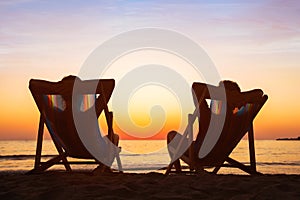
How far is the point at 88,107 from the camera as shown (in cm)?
525

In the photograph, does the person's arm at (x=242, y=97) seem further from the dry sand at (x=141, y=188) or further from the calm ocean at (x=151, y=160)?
the calm ocean at (x=151, y=160)

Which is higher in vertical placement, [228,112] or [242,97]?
[242,97]

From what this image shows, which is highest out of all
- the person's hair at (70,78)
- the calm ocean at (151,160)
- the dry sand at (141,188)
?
the person's hair at (70,78)

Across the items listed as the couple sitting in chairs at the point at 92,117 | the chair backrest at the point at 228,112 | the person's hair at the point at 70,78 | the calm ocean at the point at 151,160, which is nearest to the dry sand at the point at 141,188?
the couple sitting in chairs at the point at 92,117

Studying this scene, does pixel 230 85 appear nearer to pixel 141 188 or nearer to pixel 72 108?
pixel 72 108

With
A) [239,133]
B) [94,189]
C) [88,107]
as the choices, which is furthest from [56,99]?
[239,133]

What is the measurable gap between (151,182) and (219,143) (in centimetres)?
153

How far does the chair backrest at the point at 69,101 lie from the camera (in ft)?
16.9

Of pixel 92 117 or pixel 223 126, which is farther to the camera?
pixel 223 126

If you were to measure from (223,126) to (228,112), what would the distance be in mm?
177

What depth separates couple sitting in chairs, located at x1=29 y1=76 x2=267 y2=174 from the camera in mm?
5160

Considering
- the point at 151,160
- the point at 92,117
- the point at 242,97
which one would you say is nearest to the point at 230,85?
the point at 242,97

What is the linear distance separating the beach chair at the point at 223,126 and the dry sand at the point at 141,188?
929 mm

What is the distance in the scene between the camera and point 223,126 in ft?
17.7
